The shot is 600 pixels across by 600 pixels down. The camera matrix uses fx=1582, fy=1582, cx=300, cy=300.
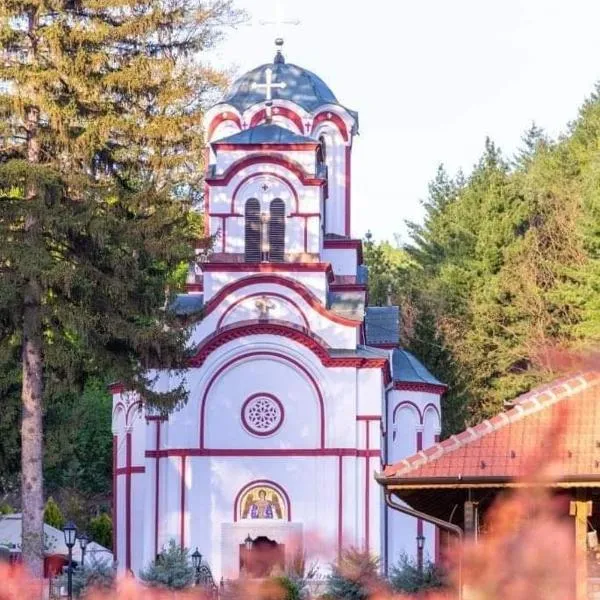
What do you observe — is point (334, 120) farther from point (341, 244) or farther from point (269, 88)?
point (341, 244)

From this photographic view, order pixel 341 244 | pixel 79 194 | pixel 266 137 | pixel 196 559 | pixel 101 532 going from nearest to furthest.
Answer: pixel 79 194, pixel 196 559, pixel 266 137, pixel 341 244, pixel 101 532

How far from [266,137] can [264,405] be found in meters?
5.57

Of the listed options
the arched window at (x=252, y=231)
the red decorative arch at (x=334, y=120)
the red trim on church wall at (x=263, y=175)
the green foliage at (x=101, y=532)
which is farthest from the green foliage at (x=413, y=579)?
the green foliage at (x=101, y=532)

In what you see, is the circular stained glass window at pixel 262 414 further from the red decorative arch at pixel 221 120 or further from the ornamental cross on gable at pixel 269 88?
the red decorative arch at pixel 221 120

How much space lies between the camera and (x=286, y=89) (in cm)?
3584

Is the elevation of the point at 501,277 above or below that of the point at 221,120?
below

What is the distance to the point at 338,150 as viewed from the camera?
1395 inches

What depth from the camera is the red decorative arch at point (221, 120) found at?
116ft

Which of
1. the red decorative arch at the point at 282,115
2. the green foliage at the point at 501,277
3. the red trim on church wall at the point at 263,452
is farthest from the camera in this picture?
the green foliage at the point at 501,277

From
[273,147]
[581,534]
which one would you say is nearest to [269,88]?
[273,147]

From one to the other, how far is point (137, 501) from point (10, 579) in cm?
2846

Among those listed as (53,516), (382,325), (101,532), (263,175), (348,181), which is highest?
(348,181)

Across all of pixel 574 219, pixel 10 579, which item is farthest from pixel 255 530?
pixel 10 579

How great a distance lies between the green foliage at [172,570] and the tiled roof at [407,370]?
9.95m
